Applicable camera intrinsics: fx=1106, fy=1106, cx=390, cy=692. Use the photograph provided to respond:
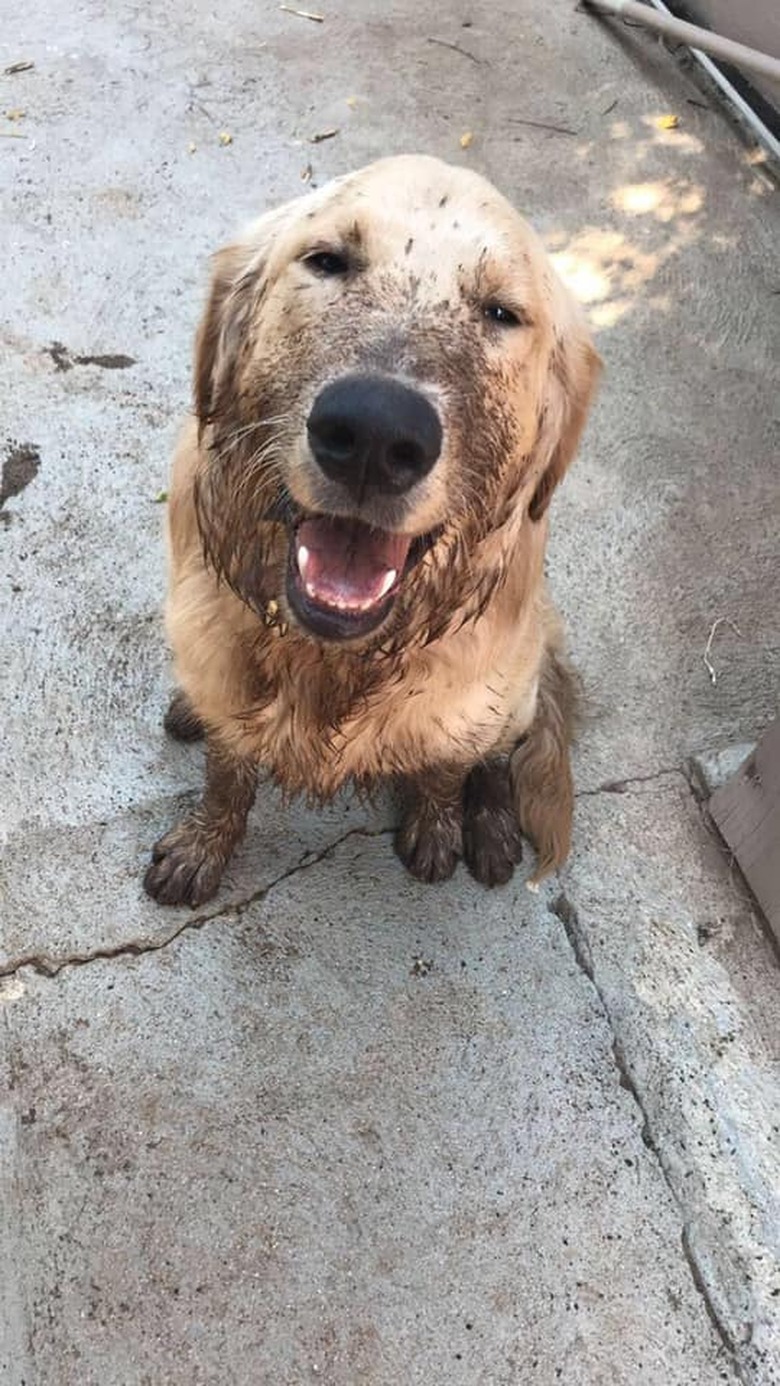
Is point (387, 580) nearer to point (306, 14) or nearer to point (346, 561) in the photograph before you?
point (346, 561)

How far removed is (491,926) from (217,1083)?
0.73 meters

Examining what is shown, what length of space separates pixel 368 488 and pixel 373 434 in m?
0.09

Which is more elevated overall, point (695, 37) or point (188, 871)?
point (695, 37)

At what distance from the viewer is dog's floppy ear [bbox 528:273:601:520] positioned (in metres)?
1.97

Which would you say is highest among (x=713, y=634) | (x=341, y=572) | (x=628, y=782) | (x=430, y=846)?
(x=341, y=572)

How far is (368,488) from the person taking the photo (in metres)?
1.59

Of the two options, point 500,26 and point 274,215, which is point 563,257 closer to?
point 500,26

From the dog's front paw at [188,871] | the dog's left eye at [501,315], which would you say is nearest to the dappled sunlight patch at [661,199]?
the dog's left eye at [501,315]

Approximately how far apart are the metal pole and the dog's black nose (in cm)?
328

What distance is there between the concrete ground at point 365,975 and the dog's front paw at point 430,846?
0.05m

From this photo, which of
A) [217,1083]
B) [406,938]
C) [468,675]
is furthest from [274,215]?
[217,1083]

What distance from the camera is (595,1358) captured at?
2.13m

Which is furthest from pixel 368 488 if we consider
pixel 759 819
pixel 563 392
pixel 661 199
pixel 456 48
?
pixel 456 48

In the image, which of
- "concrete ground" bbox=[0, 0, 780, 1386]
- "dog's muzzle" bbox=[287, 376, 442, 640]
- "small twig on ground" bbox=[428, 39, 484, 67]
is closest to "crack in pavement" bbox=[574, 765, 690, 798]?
"concrete ground" bbox=[0, 0, 780, 1386]
